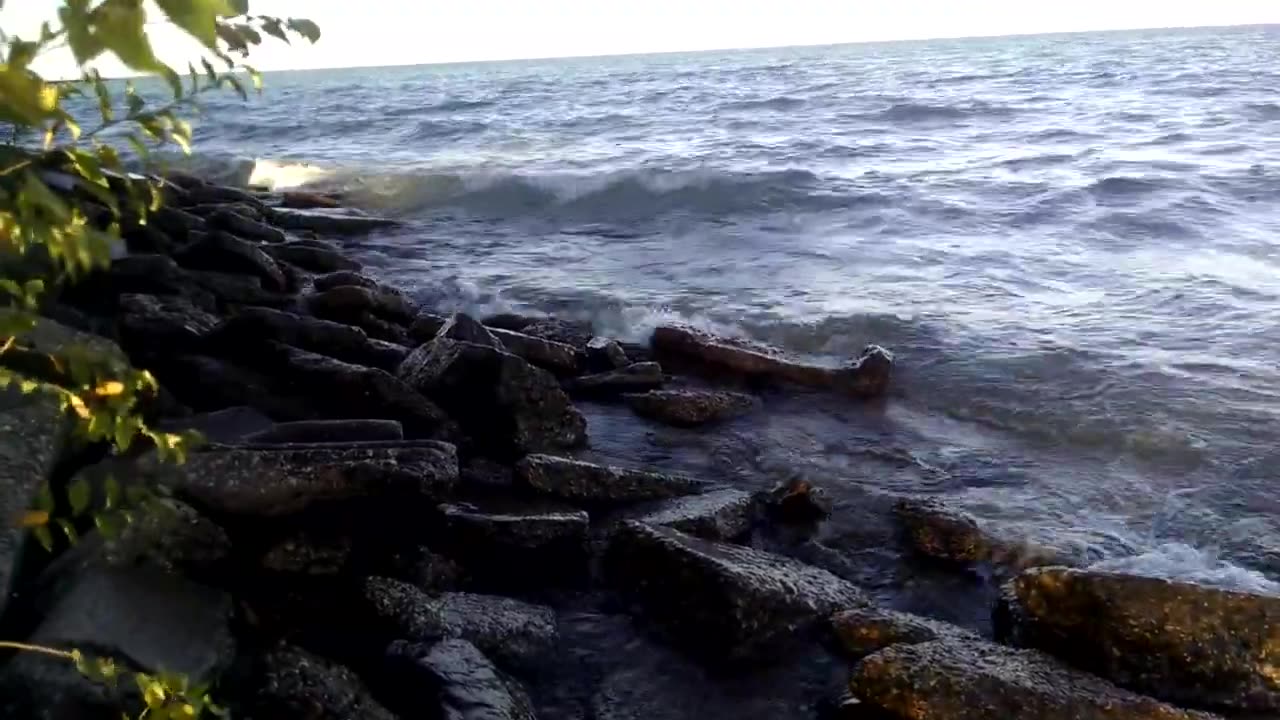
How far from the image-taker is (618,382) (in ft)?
22.2

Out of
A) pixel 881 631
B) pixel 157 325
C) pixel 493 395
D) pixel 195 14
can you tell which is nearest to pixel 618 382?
pixel 493 395

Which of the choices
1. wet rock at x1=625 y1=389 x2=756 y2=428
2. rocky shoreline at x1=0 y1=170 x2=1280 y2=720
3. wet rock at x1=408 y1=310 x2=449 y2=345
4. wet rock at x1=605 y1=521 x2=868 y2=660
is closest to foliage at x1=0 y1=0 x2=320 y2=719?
rocky shoreline at x1=0 y1=170 x2=1280 y2=720

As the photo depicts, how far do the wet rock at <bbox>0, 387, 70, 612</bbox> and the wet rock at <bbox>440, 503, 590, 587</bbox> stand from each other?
145 cm

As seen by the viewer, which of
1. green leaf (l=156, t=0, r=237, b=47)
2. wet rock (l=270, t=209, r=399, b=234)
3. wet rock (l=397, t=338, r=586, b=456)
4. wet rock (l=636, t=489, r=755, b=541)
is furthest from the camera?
wet rock (l=270, t=209, r=399, b=234)

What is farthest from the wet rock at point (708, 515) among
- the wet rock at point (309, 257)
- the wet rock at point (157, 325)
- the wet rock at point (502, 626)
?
the wet rock at point (309, 257)

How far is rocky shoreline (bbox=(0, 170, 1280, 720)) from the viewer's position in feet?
9.80

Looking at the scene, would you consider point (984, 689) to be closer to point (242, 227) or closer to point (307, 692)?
point (307, 692)

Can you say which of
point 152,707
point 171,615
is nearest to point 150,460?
point 171,615

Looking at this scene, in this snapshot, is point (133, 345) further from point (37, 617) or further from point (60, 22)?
point (60, 22)

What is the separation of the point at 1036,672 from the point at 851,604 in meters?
0.82

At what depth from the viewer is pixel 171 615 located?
118 inches

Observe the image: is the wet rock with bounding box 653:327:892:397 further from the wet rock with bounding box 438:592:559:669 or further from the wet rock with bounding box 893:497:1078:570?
the wet rock with bounding box 438:592:559:669

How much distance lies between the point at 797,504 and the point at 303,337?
9.12ft

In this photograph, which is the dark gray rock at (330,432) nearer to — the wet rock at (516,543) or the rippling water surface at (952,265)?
the wet rock at (516,543)
